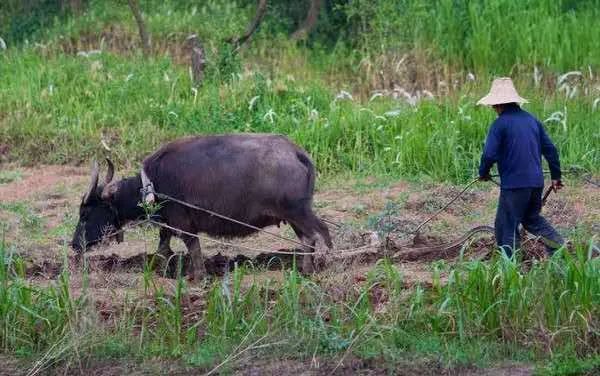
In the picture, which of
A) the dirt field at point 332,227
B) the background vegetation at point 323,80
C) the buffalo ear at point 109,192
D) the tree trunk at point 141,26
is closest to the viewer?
the dirt field at point 332,227

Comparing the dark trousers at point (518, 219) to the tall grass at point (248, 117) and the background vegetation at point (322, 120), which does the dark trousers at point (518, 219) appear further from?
the tall grass at point (248, 117)

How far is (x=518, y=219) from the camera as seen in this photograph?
888 cm

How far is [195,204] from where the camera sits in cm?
976

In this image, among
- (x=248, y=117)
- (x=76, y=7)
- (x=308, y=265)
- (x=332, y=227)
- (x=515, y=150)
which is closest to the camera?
(x=515, y=150)

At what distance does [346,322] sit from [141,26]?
32.2ft

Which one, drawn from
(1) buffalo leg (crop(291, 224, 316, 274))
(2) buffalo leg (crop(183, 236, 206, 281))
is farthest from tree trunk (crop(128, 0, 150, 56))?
(1) buffalo leg (crop(291, 224, 316, 274))

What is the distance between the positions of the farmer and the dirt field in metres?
0.46

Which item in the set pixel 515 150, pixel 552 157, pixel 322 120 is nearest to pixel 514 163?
pixel 515 150

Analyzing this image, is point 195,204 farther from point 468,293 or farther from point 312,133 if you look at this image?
point 312,133

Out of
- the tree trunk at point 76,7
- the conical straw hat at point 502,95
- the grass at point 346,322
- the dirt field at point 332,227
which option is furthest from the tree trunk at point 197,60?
the grass at point 346,322

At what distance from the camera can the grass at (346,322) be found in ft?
25.1

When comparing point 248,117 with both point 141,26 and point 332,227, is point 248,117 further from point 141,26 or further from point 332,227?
point 332,227

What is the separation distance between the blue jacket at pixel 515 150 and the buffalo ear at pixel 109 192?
3137mm

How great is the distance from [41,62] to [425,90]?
5.58 meters
